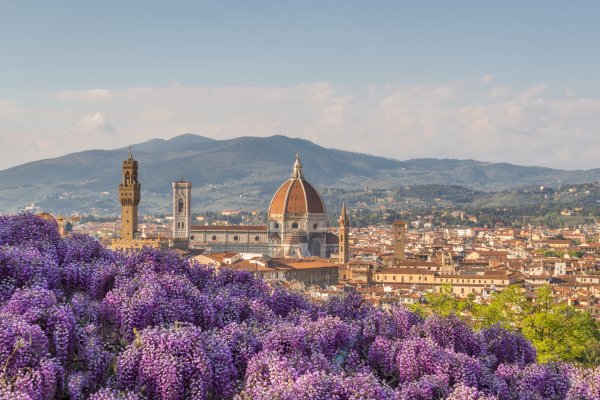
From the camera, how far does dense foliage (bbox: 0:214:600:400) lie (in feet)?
48.4

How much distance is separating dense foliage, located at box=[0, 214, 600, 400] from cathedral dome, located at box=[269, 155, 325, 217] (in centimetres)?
7499

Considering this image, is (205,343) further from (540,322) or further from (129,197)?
(129,197)

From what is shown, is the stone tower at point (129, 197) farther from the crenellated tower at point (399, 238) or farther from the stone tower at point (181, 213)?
the crenellated tower at point (399, 238)

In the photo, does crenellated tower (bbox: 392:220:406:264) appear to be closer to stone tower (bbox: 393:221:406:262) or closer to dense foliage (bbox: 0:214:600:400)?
stone tower (bbox: 393:221:406:262)

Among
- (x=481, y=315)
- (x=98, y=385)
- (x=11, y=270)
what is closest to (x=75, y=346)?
(x=98, y=385)

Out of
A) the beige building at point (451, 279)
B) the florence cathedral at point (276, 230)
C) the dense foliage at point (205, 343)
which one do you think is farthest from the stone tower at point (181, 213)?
the dense foliage at point (205, 343)

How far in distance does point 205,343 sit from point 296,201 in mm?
83197

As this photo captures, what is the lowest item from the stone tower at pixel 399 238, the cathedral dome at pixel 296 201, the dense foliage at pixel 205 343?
the stone tower at pixel 399 238

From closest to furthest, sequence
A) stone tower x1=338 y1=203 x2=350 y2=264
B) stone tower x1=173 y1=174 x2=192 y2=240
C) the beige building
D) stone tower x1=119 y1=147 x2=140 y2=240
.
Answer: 1. stone tower x1=119 y1=147 x2=140 y2=240
2. the beige building
3. stone tower x1=173 y1=174 x2=192 y2=240
4. stone tower x1=338 y1=203 x2=350 y2=264

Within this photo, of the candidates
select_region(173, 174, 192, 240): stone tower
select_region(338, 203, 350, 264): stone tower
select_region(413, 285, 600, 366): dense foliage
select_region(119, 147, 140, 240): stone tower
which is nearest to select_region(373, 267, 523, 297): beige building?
select_region(338, 203, 350, 264): stone tower

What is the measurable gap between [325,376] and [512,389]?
4.43 metres

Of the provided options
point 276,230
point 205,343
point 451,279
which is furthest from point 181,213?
point 205,343

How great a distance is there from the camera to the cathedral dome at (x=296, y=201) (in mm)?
98188

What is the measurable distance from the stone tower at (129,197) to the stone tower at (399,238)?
31.4 metres
